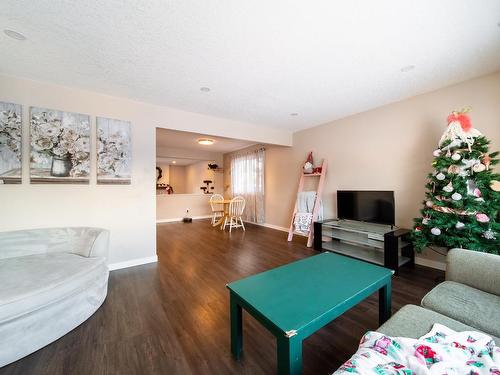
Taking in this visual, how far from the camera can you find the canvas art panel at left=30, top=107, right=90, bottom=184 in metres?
2.37

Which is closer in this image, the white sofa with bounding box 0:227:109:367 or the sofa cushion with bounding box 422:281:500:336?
the sofa cushion with bounding box 422:281:500:336

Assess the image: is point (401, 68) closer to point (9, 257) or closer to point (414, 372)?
point (414, 372)

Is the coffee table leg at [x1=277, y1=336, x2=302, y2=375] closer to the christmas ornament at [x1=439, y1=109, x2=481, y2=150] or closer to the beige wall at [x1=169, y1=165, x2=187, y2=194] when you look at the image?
the christmas ornament at [x1=439, y1=109, x2=481, y2=150]

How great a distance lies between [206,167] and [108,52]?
5.90 metres

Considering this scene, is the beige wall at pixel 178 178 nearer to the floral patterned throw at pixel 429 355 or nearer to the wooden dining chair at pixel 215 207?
the wooden dining chair at pixel 215 207

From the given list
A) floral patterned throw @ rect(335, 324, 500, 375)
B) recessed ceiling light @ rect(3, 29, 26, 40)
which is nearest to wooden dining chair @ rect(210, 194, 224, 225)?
recessed ceiling light @ rect(3, 29, 26, 40)

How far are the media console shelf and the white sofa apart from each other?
124 inches

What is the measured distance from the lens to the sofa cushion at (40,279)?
4.50 ft

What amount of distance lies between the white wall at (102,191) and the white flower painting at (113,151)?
0.07 m

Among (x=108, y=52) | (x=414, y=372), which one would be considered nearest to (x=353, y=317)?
(x=414, y=372)

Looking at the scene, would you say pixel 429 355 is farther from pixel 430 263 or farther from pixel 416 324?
pixel 430 263

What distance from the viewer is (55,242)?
223 centimetres

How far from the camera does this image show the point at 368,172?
345 cm

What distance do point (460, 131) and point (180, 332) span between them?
3422 mm
